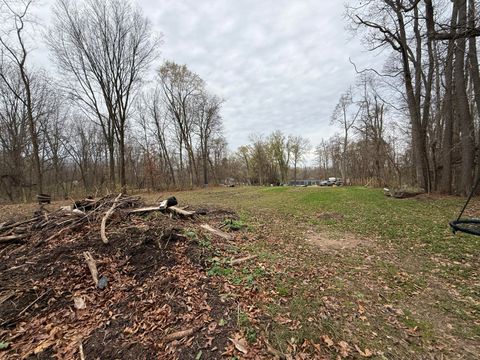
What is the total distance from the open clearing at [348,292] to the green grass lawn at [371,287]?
13 millimetres

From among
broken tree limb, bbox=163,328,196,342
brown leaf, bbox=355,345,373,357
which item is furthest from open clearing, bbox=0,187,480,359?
broken tree limb, bbox=163,328,196,342

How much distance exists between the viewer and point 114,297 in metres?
3.02

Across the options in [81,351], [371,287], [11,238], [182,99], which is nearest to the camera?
[81,351]

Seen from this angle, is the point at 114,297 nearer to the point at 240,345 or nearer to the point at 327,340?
the point at 240,345

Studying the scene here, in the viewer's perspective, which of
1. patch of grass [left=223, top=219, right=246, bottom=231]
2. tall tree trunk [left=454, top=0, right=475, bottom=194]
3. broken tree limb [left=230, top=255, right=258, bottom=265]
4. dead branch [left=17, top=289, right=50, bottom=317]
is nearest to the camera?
dead branch [left=17, top=289, right=50, bottom=317]

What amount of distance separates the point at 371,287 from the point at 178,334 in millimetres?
3017

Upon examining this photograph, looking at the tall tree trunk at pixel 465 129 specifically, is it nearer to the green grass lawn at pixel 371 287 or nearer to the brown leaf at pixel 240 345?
the green grass lawn at pixel 371 287

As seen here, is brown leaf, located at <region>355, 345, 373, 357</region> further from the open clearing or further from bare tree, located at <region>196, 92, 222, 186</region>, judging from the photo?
bare tree, located at <region>196, 92, 222, 186</region>

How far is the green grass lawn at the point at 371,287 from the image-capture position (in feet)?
8.04

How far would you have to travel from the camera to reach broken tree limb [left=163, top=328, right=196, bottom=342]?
2.39 m

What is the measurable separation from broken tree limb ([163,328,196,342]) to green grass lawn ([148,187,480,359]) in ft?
2.16

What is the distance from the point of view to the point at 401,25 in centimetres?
1070

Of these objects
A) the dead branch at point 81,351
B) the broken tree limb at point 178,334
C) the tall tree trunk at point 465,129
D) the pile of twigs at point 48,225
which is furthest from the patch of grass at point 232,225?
the tall tree trunk at point 465,129

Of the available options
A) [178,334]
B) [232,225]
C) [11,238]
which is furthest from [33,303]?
[232,225]
